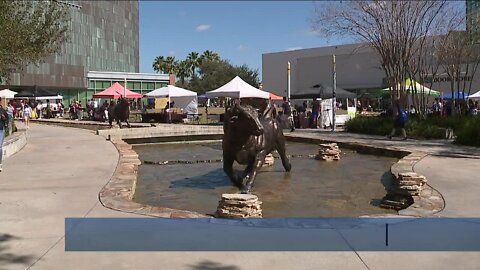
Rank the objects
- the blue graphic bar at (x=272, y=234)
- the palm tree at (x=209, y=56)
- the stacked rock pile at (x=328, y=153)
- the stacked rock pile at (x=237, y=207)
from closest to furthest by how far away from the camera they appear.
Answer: the blue graphic bar at (x=272, y=234), the stacked rock pile at (x=237, y=207), the stacked rock pile at (x=328, y=153), the palm tree at (x=209, y=56)

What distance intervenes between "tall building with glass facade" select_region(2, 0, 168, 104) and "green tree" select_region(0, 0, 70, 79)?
52.5 metres

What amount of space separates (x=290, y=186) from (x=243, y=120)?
229 centimetres

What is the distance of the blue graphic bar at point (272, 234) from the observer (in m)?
5.46

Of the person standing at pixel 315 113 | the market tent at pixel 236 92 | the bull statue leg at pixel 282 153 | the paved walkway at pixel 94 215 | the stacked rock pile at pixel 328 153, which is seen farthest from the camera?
the market tent at pixel 236 92

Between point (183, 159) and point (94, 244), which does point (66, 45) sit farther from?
point (94, 244)

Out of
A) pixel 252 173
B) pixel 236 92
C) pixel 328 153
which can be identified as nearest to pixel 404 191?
pixel 252 173

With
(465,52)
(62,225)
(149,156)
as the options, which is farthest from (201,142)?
(465,52)

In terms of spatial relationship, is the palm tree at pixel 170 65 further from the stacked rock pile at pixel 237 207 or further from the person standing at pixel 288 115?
the stacked rock pile at pixel 237 207

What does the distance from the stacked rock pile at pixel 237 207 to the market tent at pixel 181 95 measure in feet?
89.5

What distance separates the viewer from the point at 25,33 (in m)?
19.3

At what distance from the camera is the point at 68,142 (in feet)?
60.9

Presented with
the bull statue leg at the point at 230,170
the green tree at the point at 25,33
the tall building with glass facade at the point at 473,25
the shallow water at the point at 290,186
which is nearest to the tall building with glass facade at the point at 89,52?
the green tree at the point at 25,33

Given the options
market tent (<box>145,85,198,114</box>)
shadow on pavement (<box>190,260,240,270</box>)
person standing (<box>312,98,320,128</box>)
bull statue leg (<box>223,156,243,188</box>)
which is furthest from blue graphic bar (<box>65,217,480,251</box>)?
market tent (<box>145,85,198,114</box>)

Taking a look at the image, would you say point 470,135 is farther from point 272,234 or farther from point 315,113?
point 272,234
